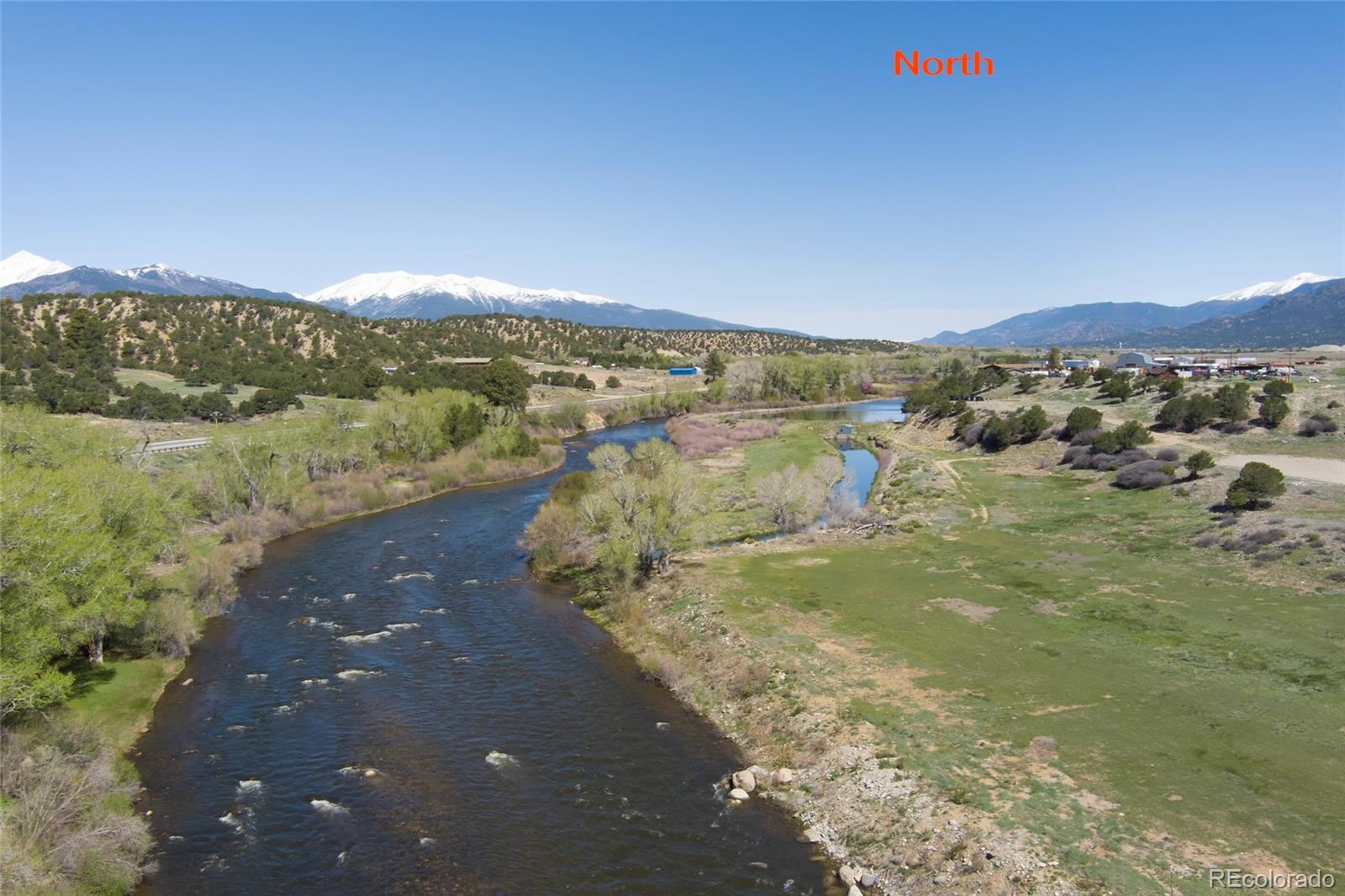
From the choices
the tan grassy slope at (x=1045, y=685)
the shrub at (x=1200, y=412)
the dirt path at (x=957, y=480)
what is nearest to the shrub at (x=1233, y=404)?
the shrub at (x=1200, y=412)

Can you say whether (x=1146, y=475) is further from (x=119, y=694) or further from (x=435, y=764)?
(x=119, y=694)

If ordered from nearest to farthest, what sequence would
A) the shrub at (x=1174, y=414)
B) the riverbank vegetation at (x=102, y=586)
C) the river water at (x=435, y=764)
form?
the riverbank vegetation at (x=102, y=586) < the river water at (x=435, y=764) < the shrub at (x=1174, y=414)

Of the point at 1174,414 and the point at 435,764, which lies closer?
the point at 435,764

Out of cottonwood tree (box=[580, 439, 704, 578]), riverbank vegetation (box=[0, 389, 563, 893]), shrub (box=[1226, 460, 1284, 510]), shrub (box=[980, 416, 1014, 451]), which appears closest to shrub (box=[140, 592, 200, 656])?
riverbank vegetation (box=[0, 389, 563, 893])

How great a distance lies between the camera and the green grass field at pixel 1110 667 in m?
21.1

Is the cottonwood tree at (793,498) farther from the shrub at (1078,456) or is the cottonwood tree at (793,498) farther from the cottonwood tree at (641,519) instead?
the shrub at (1078,456)

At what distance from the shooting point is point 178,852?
72.6 ft

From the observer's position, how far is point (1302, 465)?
57219 millimetres

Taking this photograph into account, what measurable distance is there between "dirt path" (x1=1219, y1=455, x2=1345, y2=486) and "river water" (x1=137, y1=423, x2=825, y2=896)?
168ft

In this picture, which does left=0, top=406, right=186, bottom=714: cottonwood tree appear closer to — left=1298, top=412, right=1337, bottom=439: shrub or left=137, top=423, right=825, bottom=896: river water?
left=137, top=423, right=825, bottom=896: river water

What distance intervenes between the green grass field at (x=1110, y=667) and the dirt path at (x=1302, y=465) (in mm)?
10879

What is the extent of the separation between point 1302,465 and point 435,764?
66.2 m

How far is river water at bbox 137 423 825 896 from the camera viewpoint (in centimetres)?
2148

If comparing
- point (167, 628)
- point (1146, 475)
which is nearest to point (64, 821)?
point (167, 628)
